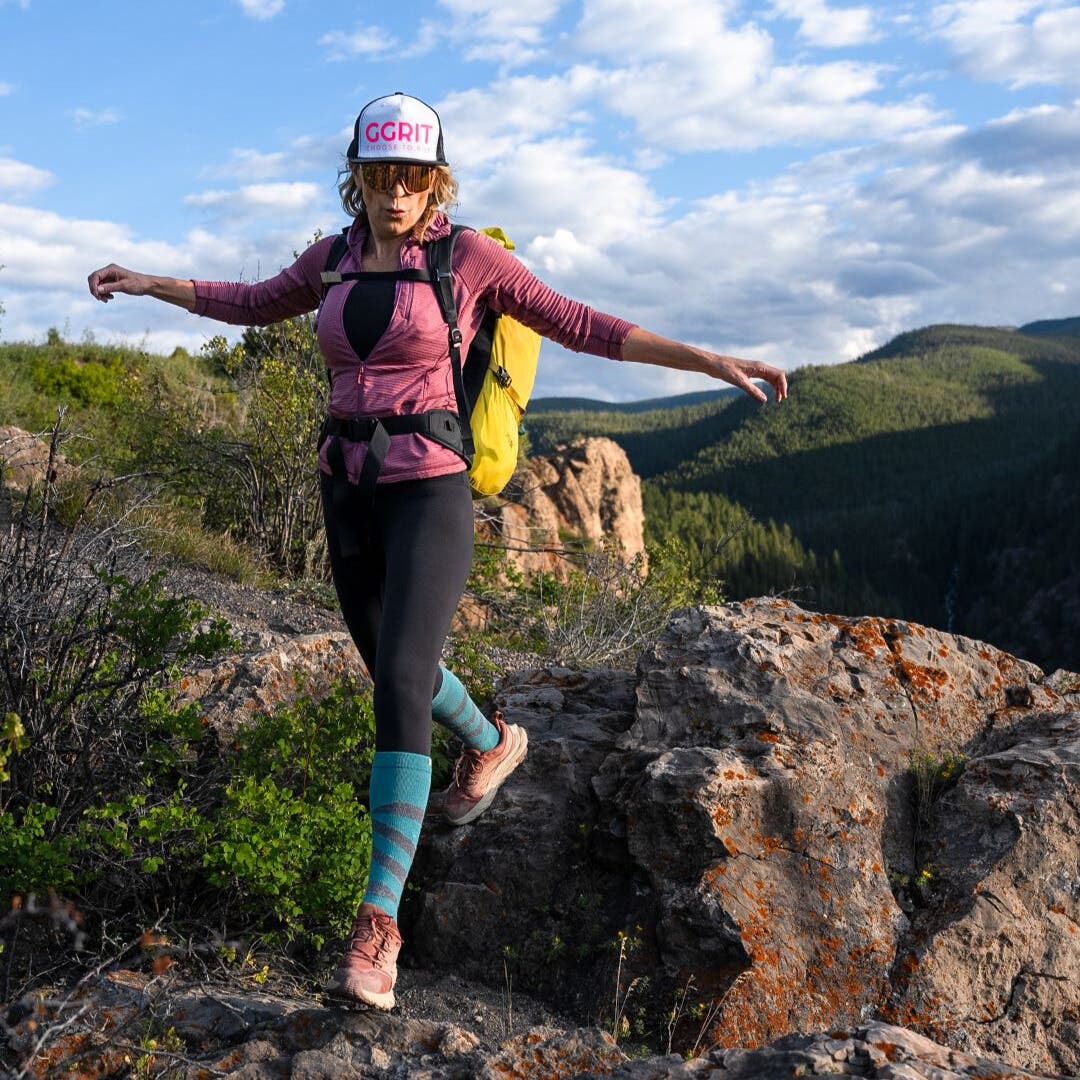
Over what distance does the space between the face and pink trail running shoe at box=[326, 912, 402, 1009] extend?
1.95 meters

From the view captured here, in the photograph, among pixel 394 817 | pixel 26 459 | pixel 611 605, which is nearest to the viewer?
pixel 394 817

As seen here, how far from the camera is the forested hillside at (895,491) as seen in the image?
97.6 metres

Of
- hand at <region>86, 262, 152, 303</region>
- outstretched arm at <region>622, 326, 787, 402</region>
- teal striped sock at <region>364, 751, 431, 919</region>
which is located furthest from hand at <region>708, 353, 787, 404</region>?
hand at <region>86, 262, 152, 303</region>

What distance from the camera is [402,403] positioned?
3.14 metres

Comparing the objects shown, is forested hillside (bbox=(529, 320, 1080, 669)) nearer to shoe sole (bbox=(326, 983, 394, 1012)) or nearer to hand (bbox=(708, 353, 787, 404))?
hand (bbox=(708, 353, 787, 404))

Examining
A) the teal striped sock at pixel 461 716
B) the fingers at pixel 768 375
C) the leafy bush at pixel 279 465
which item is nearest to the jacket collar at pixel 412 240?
the fingers at pixel 768 375

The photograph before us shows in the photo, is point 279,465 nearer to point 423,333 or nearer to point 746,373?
point 423,333

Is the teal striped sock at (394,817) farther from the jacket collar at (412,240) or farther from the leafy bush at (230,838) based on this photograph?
the jacket collar at (412,240)

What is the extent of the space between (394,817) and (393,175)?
6.03ft

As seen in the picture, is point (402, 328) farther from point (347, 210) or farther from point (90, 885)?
point (90, 885)

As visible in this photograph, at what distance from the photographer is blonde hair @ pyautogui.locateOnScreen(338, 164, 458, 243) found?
328 cm

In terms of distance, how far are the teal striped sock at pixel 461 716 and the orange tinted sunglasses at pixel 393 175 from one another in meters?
1.46

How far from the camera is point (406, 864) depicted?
297 centimetres

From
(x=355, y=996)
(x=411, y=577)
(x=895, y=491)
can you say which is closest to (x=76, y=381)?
(x=411, y=577)
